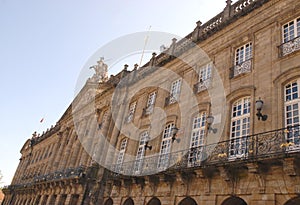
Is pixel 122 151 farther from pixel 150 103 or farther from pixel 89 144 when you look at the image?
pixel 89 144

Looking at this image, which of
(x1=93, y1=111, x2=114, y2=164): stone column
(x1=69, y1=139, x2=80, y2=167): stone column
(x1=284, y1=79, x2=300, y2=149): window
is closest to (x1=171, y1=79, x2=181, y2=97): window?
(x1=93, y1=111, x2=114, y2=164): stone column

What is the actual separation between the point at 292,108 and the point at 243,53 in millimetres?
3957

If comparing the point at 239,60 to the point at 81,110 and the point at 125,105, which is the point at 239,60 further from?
the point at 81,110

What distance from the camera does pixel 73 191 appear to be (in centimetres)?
1980

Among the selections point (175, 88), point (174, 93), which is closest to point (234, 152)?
point (174, 93)

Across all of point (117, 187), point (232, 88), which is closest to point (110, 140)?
point (117, 187)

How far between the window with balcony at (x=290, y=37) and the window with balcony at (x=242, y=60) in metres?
1.48

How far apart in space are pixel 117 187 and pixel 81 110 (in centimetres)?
1406

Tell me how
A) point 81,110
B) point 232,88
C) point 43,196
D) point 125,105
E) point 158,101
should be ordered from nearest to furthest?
point 232,88
point 158,101
point 125,105
point 43,196
point 81,110

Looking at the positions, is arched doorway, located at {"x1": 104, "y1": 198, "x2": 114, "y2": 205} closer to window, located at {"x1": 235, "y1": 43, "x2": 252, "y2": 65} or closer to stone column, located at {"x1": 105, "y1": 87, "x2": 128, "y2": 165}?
stone column, located at {"x1": 105, "y1": 87, "x2": 128, "y2": 165}

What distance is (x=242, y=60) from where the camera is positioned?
1234 cm

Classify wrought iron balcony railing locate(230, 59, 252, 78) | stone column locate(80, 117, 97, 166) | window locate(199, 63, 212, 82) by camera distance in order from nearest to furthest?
wrought iron balcony railing locate(230, 59, 252, 78) < window locate(199, 63, 212, 82) < stone column locate(80, 117, 97, 166)

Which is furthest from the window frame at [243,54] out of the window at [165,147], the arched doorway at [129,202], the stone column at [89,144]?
the stone column at [89,144]

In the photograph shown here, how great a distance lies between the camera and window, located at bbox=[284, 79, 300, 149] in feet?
27.5
